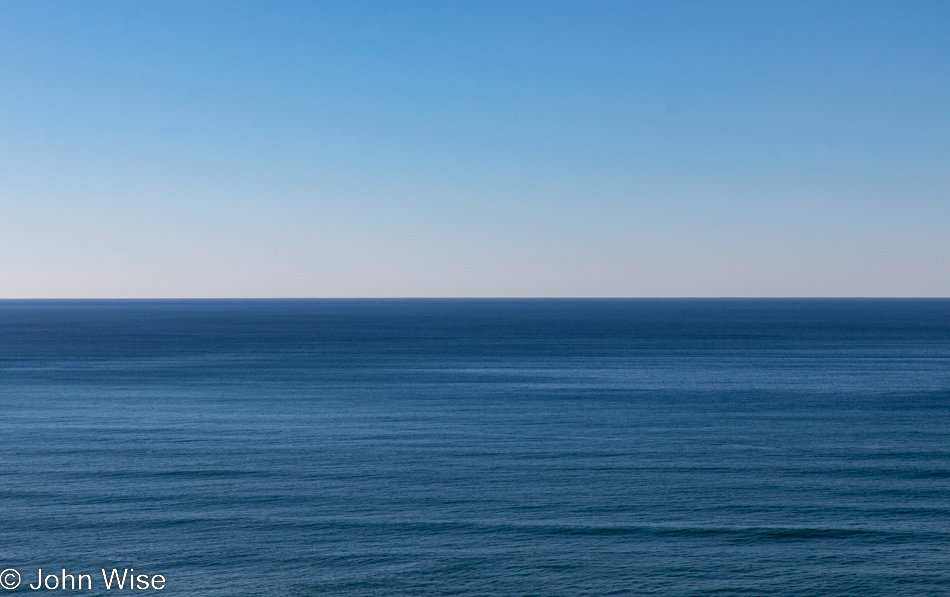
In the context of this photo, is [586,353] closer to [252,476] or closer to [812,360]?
[812,360]

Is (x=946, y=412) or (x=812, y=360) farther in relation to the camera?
(x=812, y=360)

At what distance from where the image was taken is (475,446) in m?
67.4

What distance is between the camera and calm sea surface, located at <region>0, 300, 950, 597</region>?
40156 millimetres

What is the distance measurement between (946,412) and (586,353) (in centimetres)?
7612

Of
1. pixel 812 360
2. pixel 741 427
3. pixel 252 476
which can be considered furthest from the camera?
pixel 812 360

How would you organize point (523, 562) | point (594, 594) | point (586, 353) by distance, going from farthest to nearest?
point (586, 353) → point (523, 562) → point (594, 594)

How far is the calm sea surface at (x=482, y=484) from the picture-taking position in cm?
4016

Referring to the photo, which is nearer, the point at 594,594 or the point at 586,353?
the point at 594,594

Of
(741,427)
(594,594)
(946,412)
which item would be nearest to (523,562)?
(594,594)

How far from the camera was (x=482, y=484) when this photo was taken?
55.2 meters

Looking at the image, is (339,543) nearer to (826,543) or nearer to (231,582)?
(231,582)

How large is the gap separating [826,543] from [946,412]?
1838 inches

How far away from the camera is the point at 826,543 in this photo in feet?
143

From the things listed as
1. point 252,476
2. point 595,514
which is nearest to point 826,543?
point 595,514
